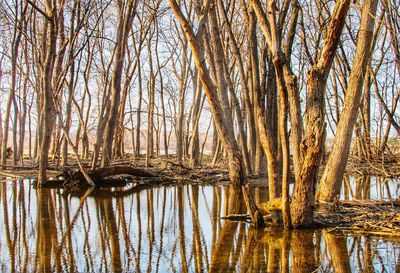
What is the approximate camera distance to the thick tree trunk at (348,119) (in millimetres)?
8391

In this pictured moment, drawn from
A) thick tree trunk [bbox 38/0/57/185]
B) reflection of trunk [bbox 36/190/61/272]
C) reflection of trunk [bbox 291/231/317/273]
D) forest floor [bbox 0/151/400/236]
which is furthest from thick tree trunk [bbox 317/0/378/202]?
thick tree trunk [bbox 38/0/57/185]

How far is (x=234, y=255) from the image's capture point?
546 cm

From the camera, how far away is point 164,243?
6145 millimetres

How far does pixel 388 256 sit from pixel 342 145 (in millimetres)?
3280

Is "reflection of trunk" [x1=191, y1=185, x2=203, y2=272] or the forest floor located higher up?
the forest floor

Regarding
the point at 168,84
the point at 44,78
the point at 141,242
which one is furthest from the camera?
the point at 168,84

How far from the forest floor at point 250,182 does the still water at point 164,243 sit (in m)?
0.46

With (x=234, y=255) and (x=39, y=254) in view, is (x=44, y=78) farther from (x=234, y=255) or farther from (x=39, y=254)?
(x=234, y=255)

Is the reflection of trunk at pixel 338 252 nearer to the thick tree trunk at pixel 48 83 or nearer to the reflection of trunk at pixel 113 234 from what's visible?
the reflection of trunk at pixel 113 234

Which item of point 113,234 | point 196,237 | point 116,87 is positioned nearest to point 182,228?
point 196,237

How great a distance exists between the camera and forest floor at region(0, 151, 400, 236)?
275 inches

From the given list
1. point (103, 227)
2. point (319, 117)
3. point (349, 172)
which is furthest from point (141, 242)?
point (349, 172)

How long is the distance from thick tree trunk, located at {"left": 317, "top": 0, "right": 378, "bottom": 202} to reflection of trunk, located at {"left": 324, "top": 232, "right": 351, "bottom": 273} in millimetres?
1963

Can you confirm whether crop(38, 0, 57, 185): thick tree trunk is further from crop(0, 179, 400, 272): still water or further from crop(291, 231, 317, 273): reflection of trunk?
crop(291, 231, 317, 273): reflection of trunk
